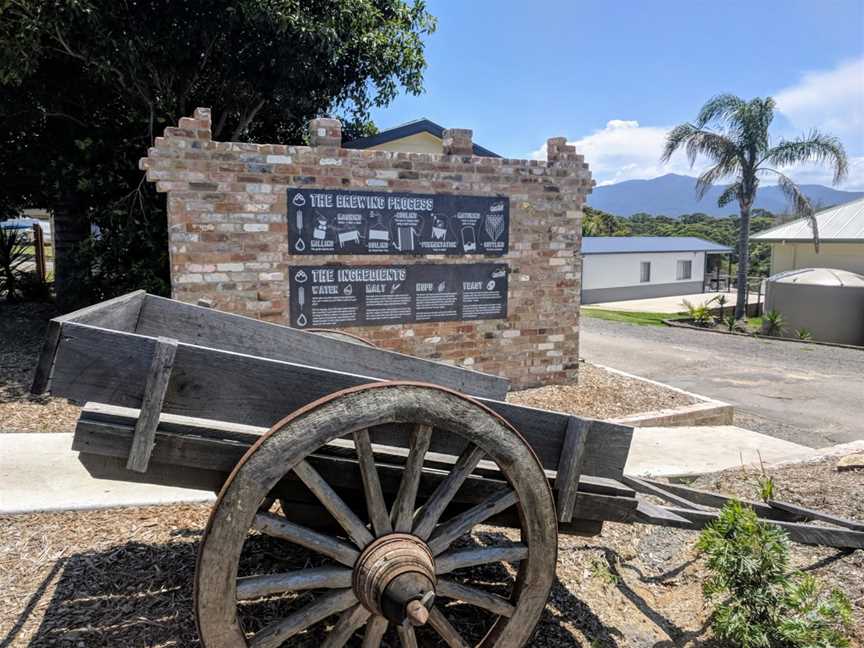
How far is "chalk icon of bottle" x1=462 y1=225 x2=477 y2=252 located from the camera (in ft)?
25.5

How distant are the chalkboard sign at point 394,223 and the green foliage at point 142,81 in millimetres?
2497

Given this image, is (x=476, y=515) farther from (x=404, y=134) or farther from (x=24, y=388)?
(x=404, y=134)

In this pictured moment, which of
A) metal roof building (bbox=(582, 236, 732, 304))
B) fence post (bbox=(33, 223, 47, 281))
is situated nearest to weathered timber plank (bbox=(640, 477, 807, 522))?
fence post (bbox=(33, 223, 47, 281))

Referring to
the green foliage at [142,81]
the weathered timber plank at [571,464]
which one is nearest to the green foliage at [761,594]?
the weathered timber plank at [571,464]

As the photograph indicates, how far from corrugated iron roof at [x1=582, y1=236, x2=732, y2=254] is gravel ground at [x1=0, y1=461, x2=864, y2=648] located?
2598 cm

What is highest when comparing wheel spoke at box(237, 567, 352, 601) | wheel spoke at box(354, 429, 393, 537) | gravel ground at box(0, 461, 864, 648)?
wheel spoke at box(354, 429, 393, 537)

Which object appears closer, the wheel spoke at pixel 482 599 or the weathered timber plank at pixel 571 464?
the wheel spoke at pixel 482 599

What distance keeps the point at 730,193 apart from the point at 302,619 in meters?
24.4

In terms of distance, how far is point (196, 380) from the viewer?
6.96ft

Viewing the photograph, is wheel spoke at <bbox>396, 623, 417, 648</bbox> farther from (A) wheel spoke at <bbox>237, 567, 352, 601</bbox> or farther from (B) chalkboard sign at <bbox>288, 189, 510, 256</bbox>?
(B) chalkboard sign at <bbox>288, 189, 510, 256</bbox>

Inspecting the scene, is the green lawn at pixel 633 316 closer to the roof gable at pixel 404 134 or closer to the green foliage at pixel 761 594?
the roof gable at pixel 404 134

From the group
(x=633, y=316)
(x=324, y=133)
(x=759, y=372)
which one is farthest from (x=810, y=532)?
(x=633, y=316)

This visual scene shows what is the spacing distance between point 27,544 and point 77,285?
6.41 m

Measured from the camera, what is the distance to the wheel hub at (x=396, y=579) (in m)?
2.12
